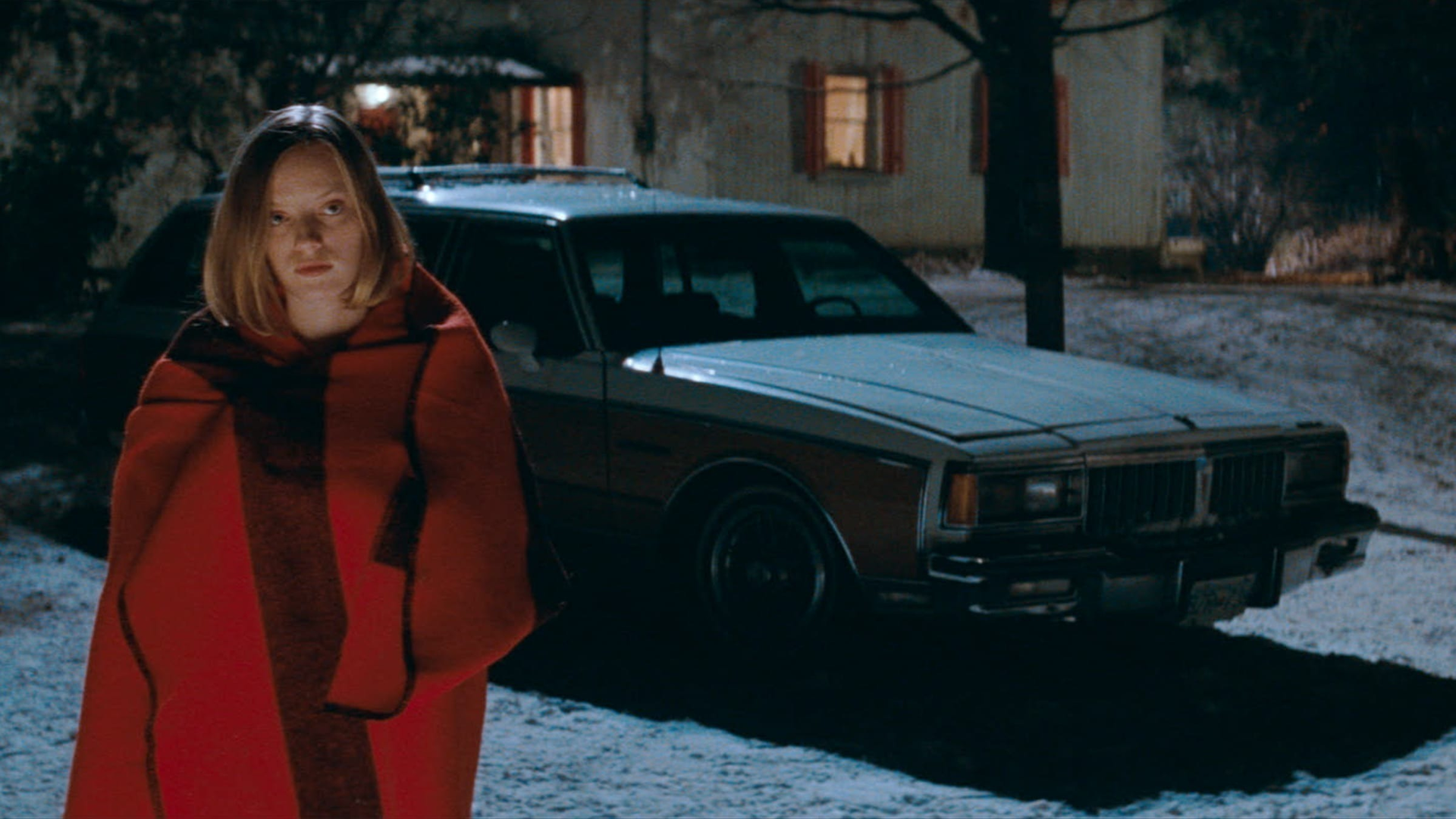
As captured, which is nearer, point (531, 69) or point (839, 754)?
point (839, 754)

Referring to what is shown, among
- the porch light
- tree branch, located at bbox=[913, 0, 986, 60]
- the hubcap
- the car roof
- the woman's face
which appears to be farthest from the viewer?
the porch light

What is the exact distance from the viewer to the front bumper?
5.96 metres

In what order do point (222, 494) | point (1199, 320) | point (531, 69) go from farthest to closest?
1. point (531, 69)
2. point (1199, 320)
3. point (222, 494)

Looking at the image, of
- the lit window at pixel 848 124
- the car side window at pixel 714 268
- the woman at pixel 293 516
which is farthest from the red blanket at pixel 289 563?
the lit window at pixel 848 124

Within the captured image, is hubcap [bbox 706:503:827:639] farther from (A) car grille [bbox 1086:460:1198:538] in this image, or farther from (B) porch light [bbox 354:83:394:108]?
(B) porch light [bbox 354:83:394:108]

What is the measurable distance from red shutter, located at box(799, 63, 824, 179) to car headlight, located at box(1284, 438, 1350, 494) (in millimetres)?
15927

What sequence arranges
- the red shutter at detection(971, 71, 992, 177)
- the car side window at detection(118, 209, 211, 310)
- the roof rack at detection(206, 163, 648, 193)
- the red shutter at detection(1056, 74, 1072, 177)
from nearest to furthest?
the roof rack at detection(206, 163, 648, 193)
the car side window at detection(118, 209, 211, 310)
the red shutter at detection(971, 71, 992, 177)
the red shutter at detection(1056, 74, 1072, 177)

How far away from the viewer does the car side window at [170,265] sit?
895 centimetres

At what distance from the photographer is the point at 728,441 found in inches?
260

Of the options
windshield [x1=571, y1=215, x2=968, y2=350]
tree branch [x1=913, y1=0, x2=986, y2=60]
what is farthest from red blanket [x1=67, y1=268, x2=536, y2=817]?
tree branch [x1=913, y1=0, x2=986, y2=60]

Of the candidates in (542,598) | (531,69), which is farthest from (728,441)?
(531,69)

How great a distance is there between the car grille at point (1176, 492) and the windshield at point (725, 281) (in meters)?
1.54

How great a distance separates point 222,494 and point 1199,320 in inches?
523

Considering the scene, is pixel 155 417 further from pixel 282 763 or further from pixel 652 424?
pixel 652 424
